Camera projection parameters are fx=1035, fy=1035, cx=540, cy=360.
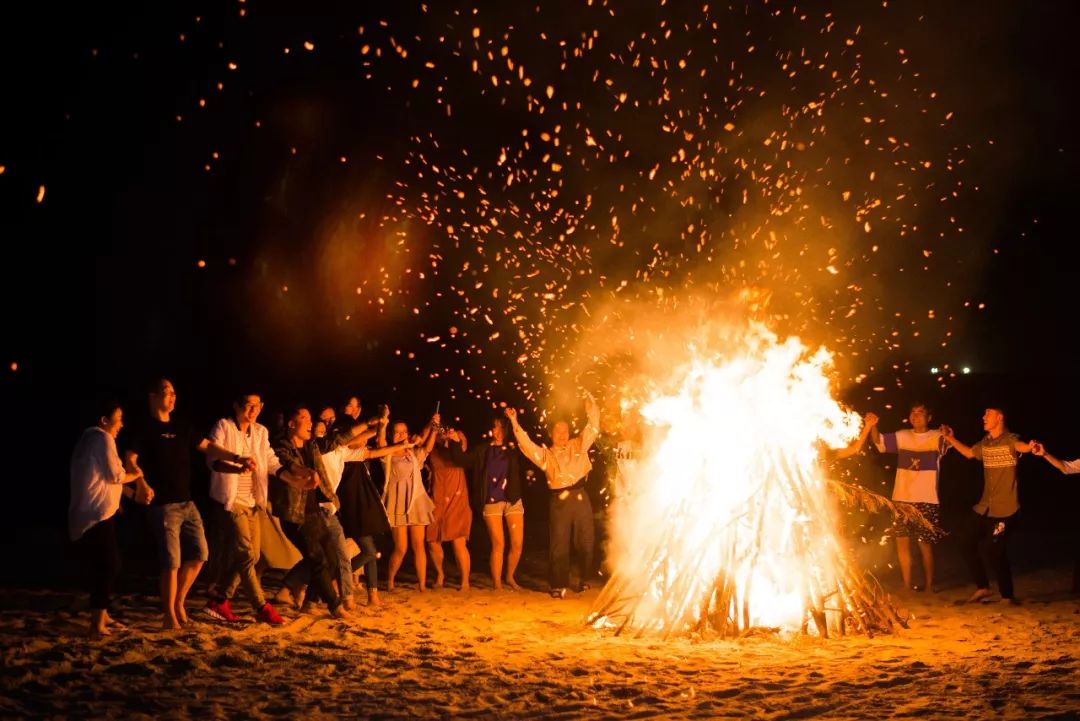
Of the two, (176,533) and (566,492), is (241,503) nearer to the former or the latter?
(176,533)

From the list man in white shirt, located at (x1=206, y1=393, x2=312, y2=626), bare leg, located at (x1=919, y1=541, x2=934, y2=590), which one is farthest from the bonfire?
man in white shirt, located at (x1=206, y1=393, x2=312, y2=626)

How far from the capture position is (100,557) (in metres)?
7.42

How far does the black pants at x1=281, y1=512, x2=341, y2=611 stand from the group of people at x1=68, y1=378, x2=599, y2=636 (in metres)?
0.01

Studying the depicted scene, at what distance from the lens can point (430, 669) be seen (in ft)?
22.0

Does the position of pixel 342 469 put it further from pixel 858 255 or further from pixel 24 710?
pixel 858 255

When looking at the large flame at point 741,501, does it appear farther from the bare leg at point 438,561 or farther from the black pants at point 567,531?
the bare leg at point 438,561

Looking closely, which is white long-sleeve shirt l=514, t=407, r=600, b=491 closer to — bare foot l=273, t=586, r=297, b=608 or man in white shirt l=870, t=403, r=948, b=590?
bare foot l=273, t=586, r=297, b=608

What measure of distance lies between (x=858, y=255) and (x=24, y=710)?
20.4 meters

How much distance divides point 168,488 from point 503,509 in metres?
3.97

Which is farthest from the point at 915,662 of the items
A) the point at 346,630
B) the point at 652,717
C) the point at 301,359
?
the point at 301,359

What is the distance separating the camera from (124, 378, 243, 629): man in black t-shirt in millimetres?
7613

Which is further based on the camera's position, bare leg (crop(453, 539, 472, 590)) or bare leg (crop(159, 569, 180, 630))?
bare leg (crop(453, 539, 472, 590))

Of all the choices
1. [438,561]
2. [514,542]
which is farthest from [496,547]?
[438,561]

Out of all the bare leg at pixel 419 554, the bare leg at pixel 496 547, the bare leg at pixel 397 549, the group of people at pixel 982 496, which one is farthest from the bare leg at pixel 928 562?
the bare leg at pixel 397 549
